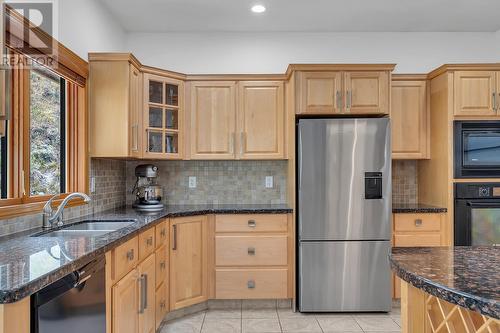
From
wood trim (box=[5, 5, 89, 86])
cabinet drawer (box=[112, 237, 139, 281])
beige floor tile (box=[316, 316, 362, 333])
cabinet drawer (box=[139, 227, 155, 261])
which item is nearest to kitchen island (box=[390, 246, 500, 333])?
cabinet drawer (box=[112, 237, 139, 281])

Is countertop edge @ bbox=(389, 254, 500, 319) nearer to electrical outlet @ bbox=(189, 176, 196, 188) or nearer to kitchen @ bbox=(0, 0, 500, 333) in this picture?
kitchen @ bbox=(0, 0, 500, 333)

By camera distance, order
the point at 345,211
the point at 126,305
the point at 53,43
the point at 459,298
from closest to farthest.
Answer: the point at 459,298 < the point at 126,305 < the point at 53,43 < the point at 345,211

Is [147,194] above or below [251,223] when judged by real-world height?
above

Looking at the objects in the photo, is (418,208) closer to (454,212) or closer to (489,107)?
(454,212)

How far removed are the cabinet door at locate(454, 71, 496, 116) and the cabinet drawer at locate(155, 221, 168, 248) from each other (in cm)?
263

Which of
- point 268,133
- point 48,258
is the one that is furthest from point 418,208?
point 48,258

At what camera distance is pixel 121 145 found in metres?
2.81

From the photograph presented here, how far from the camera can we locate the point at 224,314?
3162 millimetres

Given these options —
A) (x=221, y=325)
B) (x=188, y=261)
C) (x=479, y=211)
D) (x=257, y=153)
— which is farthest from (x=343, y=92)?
(x=221, y=325)

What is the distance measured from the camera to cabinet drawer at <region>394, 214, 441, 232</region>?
3.21 m

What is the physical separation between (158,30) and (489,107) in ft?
→ 10.2

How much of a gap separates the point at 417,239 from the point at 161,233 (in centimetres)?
217

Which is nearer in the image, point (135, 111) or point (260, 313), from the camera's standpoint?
point (135, 111)

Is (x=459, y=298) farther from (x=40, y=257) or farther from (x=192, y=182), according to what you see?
(x=192, y=182)
